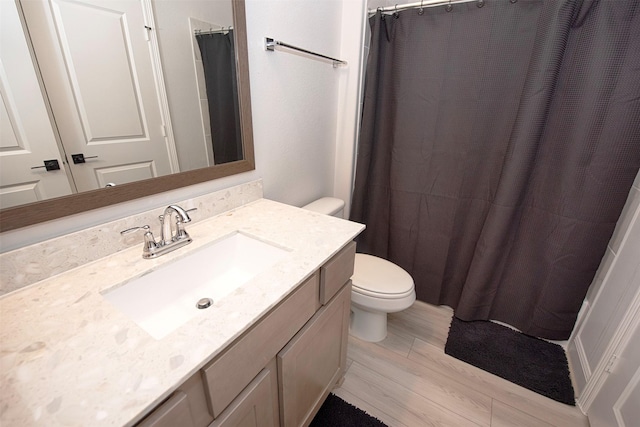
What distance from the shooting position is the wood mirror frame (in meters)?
0.71

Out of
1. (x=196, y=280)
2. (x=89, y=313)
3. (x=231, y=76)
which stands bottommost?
(x=196, y=280)

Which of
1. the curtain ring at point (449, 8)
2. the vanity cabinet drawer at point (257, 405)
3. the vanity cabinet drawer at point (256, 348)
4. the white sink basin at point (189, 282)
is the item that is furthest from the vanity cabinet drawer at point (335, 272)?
the curtain ring at point (449, 8)

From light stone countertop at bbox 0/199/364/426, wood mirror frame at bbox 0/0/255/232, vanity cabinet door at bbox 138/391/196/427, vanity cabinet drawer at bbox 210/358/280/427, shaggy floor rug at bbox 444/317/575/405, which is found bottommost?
shaggy floor rug at bbox 444/317/575/405

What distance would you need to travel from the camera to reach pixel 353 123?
189cm

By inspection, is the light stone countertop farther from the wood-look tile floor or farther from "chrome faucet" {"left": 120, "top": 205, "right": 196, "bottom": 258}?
the wood-look tile floor

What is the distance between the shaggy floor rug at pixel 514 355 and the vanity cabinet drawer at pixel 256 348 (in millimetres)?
1223

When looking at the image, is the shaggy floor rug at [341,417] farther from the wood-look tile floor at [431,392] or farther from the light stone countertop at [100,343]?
the light stone countertop at [100,343]

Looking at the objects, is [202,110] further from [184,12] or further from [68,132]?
[68,132]

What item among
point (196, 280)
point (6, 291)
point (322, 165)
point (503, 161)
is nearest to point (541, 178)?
point (503, 161)

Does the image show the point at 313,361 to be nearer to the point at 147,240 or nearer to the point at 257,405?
the point at 257,405

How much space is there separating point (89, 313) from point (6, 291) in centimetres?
25

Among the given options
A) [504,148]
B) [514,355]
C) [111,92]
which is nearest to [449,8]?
[504,148]

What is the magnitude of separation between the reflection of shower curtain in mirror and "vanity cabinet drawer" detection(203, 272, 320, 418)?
0.68 meters

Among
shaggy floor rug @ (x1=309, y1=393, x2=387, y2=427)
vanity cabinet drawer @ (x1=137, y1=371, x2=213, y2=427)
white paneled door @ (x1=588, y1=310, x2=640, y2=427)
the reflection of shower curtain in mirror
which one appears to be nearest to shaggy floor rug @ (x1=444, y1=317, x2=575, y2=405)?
white paneled door @ (x1=588, y1=310, x2=640, y2=427)
